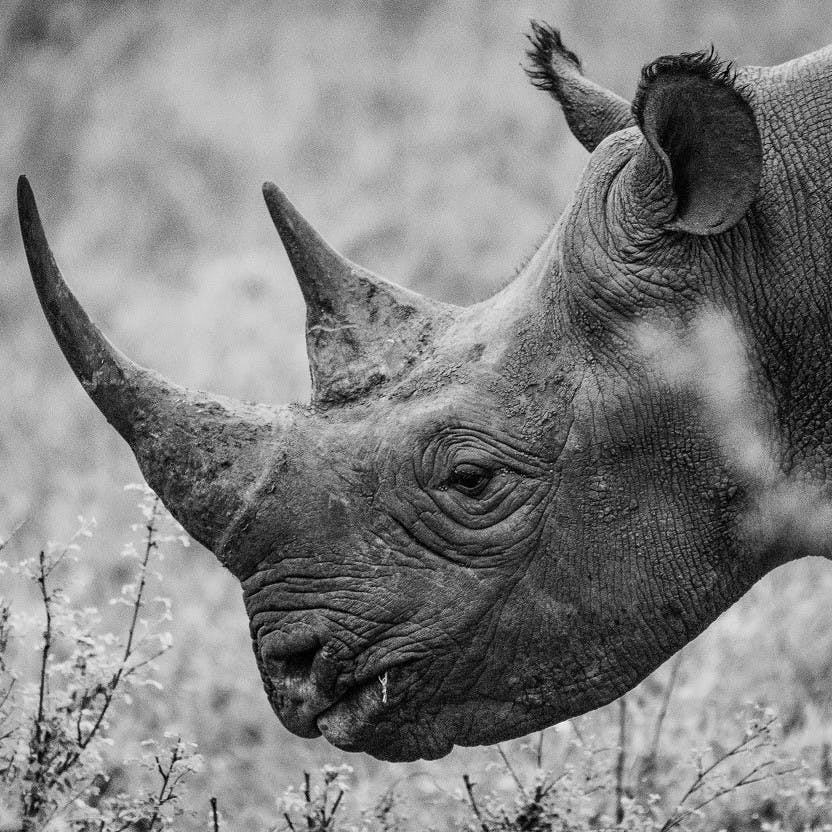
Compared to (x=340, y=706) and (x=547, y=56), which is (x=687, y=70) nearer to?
(x=547, y=56)

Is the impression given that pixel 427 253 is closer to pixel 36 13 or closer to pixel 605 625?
pixel 36 13

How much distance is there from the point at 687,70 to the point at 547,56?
1.16 meters

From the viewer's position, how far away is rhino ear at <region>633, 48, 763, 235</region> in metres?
2.96

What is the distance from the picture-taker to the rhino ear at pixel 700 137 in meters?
2.96

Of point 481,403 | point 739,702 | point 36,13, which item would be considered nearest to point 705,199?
point 481,403

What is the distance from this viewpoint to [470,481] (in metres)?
3.15

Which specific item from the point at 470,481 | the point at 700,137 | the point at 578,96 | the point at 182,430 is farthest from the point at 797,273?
the point at 182,430

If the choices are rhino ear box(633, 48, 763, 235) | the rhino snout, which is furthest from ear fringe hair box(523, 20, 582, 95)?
the rhino snout

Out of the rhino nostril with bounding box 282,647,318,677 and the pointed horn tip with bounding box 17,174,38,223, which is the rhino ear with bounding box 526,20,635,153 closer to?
the pointed horn tip with bounding box 17,174,38,223

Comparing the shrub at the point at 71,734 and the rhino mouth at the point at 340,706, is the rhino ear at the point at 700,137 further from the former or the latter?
the shrub at the point at 71,734

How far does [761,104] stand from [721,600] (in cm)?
115

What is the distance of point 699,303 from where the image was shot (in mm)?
3117

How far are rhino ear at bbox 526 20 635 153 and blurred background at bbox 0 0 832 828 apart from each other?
190 inches

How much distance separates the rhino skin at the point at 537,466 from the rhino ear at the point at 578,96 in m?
0.70
